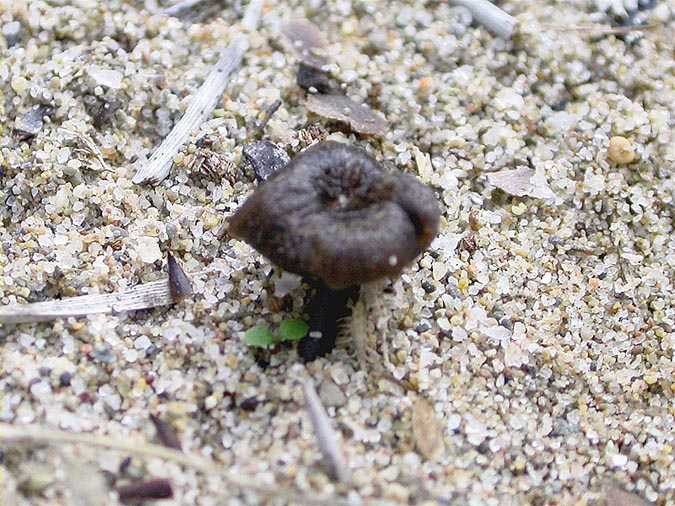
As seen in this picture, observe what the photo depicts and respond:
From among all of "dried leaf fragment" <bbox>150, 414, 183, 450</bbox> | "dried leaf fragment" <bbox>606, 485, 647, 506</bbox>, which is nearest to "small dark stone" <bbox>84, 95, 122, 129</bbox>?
"dried leaf fragment" <bbox>150, 414, 183, 450</bbox>

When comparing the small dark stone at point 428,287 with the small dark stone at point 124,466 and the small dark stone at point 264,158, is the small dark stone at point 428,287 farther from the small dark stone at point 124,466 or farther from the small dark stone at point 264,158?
the small dark stone at point 124,466

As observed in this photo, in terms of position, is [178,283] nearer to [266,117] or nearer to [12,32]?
[266,117]

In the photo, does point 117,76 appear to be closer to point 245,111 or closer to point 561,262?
point 245,111

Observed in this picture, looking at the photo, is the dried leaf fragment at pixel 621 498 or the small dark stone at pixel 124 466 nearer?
the small dark stone at pixel 124 466

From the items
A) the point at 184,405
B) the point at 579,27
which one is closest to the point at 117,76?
the point at 184,405

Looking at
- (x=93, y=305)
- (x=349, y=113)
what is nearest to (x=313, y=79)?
(x=349, y=113)

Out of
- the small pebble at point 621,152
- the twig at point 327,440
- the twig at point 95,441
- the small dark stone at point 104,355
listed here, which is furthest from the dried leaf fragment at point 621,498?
the small dark stone at point 104,355
